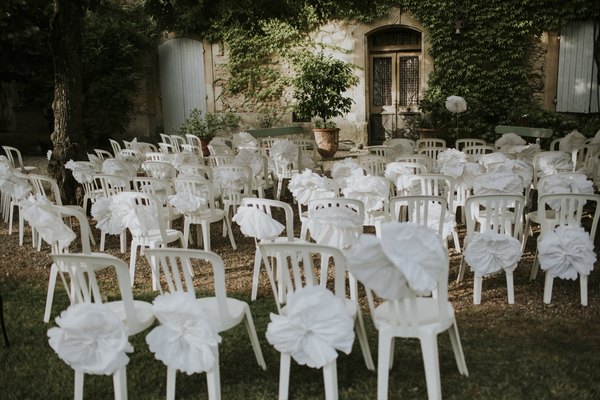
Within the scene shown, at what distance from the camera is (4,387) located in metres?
2.78

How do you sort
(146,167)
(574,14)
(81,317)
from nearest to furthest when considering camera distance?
(81,317) → (146,167) → (574,14)

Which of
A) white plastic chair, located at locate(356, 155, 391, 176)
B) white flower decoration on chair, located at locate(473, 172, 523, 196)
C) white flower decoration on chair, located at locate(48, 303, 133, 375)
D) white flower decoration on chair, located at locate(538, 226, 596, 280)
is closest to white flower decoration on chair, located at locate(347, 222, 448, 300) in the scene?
white flower decoration on chair, located at locate(48, 303, 133, 375)

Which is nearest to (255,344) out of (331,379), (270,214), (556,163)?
(331,379)

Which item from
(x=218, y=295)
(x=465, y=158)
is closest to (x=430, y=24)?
(x=465, y=158)

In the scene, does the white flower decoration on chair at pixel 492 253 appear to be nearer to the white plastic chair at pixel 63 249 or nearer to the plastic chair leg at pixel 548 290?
the plastic chair leg at pixel 548 290

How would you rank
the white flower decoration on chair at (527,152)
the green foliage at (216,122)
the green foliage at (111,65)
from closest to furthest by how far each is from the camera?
the white flower decoration on chair at (527,152) < the green foliage at (111,65) < the green foliage at (216,122)

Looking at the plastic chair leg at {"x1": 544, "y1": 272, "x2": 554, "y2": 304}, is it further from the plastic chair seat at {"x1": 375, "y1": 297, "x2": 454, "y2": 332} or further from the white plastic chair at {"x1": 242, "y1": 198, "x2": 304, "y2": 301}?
the white plastic chair at {"x1": 242, "y1": 198, "x2": 304, "y2": 301}

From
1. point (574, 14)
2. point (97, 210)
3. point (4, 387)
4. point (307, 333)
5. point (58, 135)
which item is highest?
point (574, 14)

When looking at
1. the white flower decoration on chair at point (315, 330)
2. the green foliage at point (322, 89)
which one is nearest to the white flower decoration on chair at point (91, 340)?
the white flower decoration on chair at point (315, 330)

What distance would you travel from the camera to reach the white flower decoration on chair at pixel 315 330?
2.14 metres

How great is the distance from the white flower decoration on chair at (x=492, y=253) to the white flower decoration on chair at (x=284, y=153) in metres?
3.54

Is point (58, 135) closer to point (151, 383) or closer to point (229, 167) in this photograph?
point (229, 167)

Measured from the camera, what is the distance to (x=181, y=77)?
13.3 m

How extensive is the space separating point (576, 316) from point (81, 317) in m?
2.96
